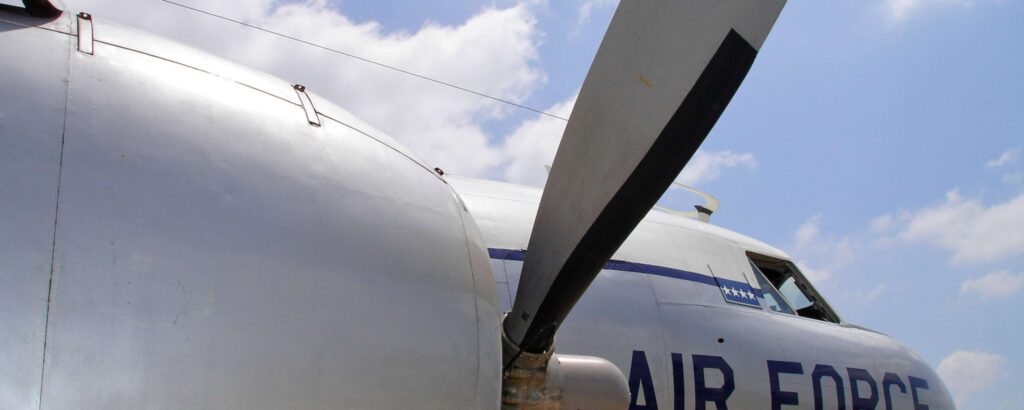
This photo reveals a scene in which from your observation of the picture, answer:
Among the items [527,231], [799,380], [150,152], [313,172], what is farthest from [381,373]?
[799,380]

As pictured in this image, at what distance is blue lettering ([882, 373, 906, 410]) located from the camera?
784cm

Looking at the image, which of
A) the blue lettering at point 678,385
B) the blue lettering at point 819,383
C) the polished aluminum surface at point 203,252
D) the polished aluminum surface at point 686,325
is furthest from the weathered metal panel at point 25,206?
the blue lettering at point 819,383

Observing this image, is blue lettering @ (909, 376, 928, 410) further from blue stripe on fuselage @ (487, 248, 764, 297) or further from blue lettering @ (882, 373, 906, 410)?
blue stripe on fuselage @ (487, 248, 764, 297)

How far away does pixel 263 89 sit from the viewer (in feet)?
11.6

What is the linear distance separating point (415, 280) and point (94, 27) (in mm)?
1681

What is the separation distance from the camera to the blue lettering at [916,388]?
809cm

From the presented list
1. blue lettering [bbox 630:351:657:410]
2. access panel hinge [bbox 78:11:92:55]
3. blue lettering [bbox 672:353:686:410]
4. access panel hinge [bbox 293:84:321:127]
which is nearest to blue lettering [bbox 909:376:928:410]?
blue lettering [bbox 672:353:686:410]

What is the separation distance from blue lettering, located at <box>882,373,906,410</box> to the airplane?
14.7 ft

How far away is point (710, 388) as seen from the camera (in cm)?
679

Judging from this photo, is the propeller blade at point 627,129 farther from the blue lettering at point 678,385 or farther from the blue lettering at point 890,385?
the blue lettering at point 890,385

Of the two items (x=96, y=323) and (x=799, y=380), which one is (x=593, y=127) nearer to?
(x=96, y=323)

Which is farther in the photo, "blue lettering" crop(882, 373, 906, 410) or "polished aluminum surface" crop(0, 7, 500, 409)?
"blue lettering" crop(882, 373, 906, 410)

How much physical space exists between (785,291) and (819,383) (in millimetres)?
1794

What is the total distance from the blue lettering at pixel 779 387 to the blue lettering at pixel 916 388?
5.67 feet
